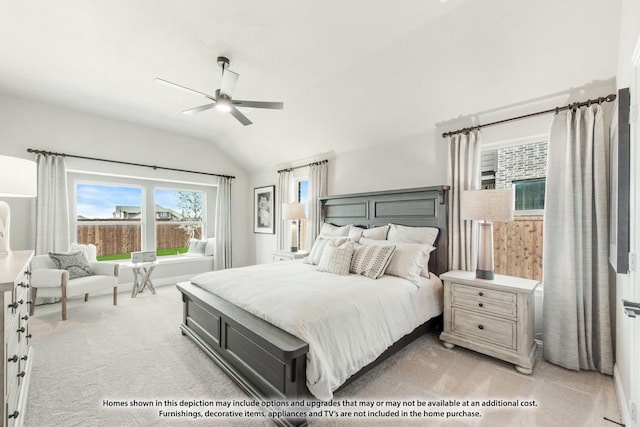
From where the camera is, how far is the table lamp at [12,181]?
1783 millimetres

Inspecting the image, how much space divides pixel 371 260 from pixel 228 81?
7.44 ft

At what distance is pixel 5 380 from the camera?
1166 millimetres

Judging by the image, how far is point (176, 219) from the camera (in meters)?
5.69

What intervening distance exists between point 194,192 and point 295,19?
15.1 ft

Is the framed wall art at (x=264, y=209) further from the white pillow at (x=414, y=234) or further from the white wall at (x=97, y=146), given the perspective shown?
the white pillow at (x=414, y=234)

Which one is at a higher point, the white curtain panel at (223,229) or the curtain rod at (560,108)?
the curtain rod at (560,108)

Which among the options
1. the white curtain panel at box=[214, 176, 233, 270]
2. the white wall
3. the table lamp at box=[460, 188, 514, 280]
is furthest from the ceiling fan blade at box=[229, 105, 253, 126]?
the white curtain panel at box=[214, 176, 233, 270]

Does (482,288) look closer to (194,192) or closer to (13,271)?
(13,271)

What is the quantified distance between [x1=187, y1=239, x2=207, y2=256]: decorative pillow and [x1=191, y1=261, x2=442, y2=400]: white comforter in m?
3.34

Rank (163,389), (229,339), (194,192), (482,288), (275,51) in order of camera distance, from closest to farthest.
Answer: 1. (163,389)
2. (229,339)
3. (482,288)
4. (275,51)
5. (194,192)

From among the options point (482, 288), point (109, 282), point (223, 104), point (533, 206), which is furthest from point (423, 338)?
point (109, 282)

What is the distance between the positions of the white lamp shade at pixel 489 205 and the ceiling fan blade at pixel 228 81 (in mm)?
2499

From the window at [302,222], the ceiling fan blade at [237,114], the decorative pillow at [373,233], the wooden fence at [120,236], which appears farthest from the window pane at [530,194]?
the wooden fence at [120,236]

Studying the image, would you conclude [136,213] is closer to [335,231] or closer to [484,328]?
[335,231]
